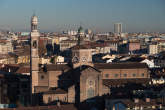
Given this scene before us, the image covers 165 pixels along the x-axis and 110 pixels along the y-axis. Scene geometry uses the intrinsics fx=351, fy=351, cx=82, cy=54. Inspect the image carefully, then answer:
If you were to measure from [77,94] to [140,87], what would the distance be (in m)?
6.01

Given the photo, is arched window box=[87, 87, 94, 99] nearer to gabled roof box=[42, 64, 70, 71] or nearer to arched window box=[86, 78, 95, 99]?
arched window box=[86, 78, 95, 99]

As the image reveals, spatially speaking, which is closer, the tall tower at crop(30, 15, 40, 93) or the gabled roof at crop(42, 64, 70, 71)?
the tall tower at crop(30, 15, 40, 93)

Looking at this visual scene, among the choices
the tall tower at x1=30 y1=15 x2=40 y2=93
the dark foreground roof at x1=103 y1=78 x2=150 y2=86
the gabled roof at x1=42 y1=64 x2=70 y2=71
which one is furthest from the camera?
the gabled roof at x1=42 y1=64 x2=70 y2=71

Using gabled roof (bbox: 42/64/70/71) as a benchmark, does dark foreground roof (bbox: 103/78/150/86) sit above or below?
below

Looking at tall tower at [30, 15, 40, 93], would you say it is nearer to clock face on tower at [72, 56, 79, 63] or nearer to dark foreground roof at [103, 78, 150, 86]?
clock face on tower at [72, 56, 79, 63]

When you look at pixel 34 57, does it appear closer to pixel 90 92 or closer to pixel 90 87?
pixel 90 87

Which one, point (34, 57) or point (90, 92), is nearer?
point (90, 92)

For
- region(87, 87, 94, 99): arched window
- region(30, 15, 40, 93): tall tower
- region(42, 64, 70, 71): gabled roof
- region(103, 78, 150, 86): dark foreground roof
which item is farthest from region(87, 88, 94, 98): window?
region(30, 15, 40, 93): tall tower

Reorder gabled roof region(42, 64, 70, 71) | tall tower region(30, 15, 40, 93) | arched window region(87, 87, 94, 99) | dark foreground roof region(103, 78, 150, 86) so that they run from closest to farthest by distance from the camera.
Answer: arched window region(87, 87, 94, 99) → tall tower region(30, 15, 40, 93) → dark foreground roof region(103, 78, 150, 86) → gabled roof region(42, 64, 70, 71)

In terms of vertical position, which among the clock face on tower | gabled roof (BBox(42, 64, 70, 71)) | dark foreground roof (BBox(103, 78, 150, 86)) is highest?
→ the clock face on tower

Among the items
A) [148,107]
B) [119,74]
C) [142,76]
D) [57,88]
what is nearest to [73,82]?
[57,88]

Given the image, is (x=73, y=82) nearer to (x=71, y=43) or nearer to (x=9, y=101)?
(x=9, y=101)

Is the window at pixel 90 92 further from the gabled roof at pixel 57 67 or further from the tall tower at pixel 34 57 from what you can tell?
the tall tower at pixel 34 57

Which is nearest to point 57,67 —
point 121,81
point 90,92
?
point 90,92
